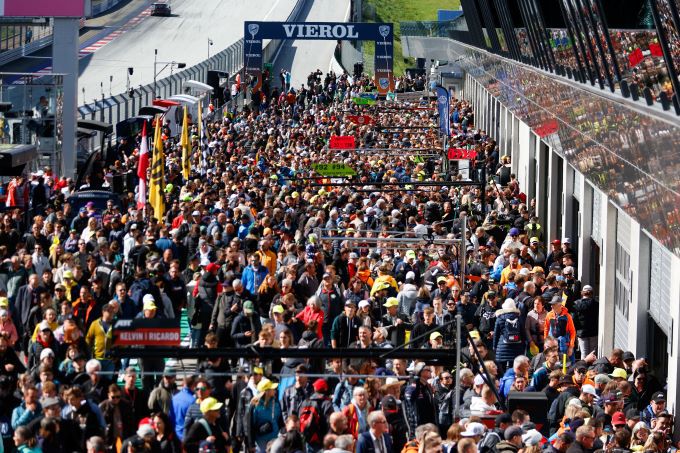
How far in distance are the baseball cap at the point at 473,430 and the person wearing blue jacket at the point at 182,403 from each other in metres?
2.82

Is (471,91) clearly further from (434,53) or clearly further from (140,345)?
(140,345)

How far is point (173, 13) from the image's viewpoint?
101 meters

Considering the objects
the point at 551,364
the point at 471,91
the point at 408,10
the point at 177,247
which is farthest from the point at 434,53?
the point at 551,364

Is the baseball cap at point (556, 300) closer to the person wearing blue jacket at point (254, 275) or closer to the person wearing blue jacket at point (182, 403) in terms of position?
the person wearing blue jacket at point (254, 275)

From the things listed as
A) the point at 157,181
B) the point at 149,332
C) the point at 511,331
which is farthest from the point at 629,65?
the point at 157,181

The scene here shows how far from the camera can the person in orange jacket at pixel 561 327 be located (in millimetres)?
18359

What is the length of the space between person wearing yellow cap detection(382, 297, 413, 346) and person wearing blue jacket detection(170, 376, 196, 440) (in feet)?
10.2

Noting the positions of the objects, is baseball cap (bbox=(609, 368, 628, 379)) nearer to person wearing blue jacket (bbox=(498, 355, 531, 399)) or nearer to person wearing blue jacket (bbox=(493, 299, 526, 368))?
person wearing blue jacket (bbox=(498, 355, 531, 399))

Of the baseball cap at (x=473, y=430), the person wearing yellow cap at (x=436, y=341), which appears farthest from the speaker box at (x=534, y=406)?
the person wearing yellow cap at (x=436, y=341)

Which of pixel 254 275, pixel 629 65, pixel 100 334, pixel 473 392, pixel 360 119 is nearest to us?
pixel 473 392

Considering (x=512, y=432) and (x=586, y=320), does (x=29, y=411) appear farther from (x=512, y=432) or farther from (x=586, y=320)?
(x=586, y=320)

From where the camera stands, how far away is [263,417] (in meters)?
14.1

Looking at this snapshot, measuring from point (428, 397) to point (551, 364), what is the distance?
2.03 metres

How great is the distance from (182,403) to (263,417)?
788 mm
